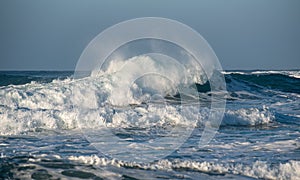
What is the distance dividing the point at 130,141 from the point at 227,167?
3.62m

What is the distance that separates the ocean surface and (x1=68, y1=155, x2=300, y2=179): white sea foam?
0.06 ft

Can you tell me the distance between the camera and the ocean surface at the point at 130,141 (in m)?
8.41

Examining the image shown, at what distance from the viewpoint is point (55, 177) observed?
8.05 m

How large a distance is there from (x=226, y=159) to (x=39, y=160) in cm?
382

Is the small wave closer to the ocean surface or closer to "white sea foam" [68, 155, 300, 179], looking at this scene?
the ocean surface

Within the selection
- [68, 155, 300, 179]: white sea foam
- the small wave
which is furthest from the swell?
[68, 155, 300, 179]: white sea foam

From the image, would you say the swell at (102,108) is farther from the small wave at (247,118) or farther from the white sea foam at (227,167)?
the white sea foam at (227,167)

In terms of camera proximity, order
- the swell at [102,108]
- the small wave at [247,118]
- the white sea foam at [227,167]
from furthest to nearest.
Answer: the small wave at [247,118] < the swell at [102,108] < the white sea foam at [227,167]

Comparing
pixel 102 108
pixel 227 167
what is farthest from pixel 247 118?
pixel 227 167

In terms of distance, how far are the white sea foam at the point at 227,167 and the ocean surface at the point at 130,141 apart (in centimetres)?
Result: 2

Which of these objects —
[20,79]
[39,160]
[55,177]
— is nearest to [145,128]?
[39,160]

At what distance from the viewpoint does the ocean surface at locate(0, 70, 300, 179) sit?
27.6 feet

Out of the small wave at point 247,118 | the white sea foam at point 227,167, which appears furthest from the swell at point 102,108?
the white sea foam at point 227,167

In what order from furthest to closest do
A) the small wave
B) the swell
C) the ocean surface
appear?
the small wave
the swell
the ocean surface
